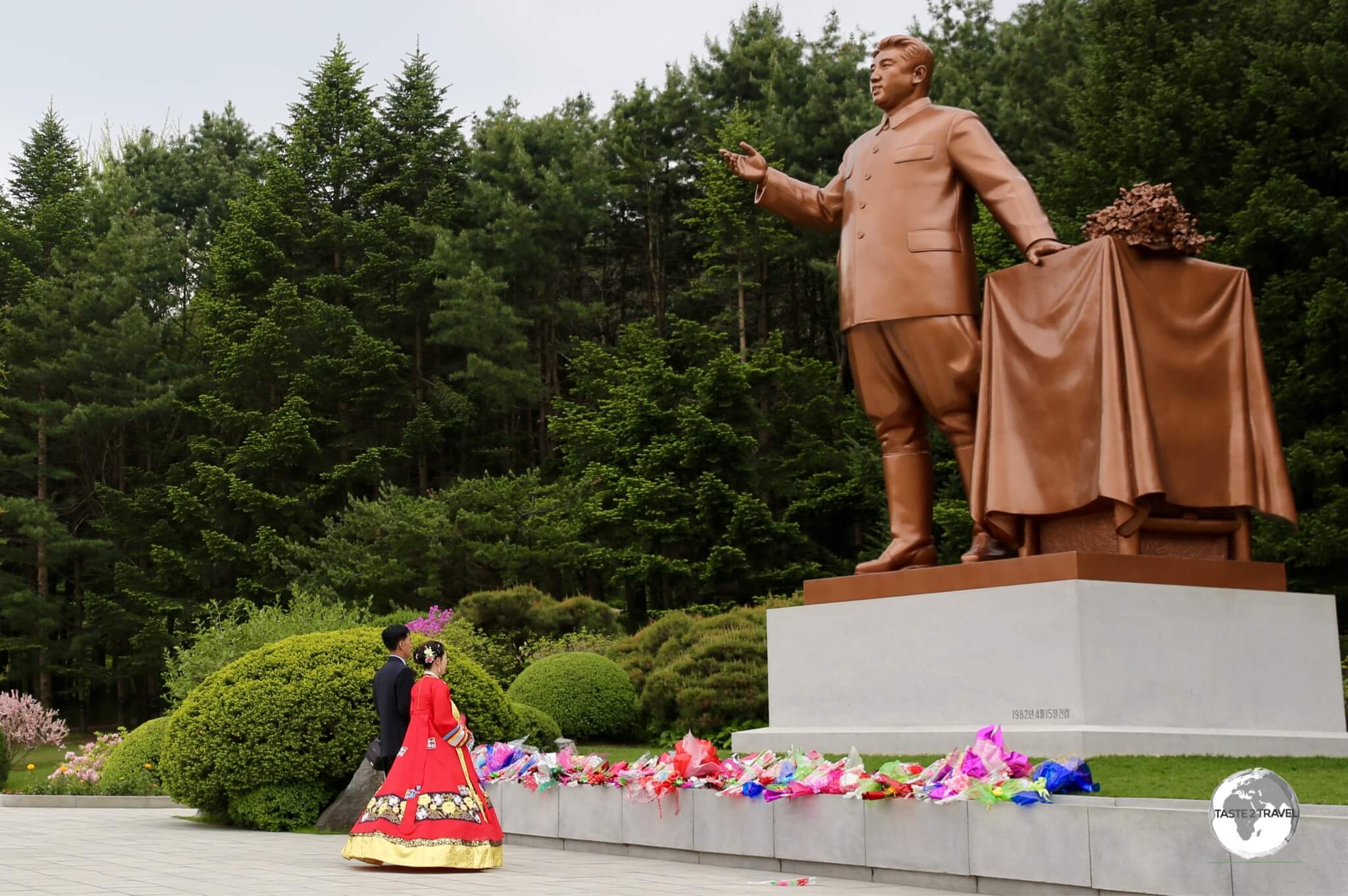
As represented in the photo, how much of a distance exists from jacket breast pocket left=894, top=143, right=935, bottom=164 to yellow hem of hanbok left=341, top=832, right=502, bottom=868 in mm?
5145

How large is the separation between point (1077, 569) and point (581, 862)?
348 cm

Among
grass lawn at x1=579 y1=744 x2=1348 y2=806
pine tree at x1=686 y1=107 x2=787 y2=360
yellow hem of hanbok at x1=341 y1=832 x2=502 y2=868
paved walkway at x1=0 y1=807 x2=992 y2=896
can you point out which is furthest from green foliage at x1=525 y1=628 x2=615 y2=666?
grass lawn at x1=579 y1=744 x2=1348 y2=806

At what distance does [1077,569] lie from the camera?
7.82 meters

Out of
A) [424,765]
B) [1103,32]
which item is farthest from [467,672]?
[1103,32]

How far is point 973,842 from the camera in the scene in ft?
21.8

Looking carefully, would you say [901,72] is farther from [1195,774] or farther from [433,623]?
[433,623]

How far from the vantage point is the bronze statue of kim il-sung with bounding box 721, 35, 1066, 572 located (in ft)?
29.5

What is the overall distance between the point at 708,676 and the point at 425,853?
767cm

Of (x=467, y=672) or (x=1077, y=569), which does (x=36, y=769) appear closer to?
(x=467, y=672)

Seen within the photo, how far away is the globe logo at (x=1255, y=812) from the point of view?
16.9ft

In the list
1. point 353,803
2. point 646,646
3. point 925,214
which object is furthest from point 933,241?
point 646,646

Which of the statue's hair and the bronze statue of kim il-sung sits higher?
the statue's hair

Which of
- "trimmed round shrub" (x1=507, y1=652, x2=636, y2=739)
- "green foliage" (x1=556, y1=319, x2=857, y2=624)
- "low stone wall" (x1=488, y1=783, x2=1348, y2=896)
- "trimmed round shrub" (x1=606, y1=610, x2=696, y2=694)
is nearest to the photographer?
"low stone wall" (x1=488, y1=783, x2=1348, y2=896)

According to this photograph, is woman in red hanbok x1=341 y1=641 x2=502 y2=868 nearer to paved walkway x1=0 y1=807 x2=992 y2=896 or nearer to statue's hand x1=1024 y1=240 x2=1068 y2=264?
paved walkway x1=0 y1=807 x2=992 y2=896
